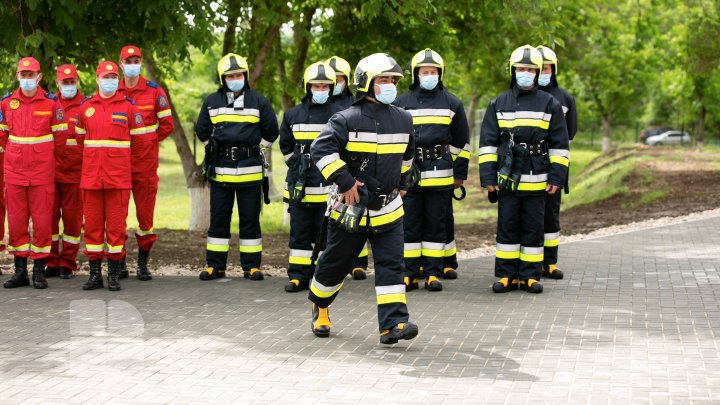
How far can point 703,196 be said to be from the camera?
20078 millimetres

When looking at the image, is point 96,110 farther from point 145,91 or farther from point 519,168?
point 519,168

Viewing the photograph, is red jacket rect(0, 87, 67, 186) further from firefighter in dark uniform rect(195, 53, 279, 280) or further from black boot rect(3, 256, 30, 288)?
firefighter in dark uniform rect(195, 53, 279, 280)

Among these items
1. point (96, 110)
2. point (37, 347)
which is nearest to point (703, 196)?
point (96, 110)

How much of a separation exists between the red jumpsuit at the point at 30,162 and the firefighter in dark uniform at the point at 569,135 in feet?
16.0

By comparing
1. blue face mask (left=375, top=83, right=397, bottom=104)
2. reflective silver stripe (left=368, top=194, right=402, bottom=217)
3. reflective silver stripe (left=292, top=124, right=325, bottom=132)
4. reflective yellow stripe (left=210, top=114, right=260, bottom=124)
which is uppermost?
blue face mask (left=375, top=83, right=397, bottom=104)

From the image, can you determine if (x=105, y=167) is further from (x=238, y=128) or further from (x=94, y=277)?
(x=238, y=128)

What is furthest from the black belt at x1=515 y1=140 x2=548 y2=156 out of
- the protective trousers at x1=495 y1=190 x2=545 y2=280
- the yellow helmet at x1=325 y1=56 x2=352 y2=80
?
the yellow helmet at x1=325 y1=56 x2=352 y2=80

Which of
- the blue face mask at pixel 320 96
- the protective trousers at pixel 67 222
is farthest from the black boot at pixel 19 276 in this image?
the blue face mask at pixel 320 96

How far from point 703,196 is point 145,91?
1213cm

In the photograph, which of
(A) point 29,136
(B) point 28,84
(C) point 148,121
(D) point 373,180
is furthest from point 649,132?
(D) point 373,180

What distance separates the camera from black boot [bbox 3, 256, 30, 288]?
11102 mm

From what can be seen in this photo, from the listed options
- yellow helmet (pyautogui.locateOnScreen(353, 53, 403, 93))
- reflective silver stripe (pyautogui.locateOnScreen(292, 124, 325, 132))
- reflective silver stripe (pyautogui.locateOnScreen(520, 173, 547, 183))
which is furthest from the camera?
reflective silver stripe (pyautogui.locateOnScreen(292, 124, 325, 132))

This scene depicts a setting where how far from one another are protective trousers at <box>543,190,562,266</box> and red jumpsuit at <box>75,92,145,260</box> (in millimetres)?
4238

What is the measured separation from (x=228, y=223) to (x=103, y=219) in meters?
1.36
